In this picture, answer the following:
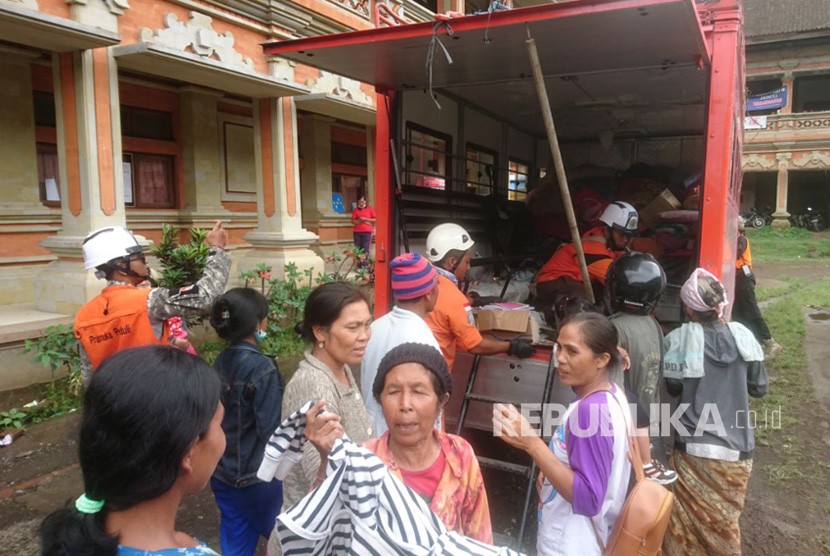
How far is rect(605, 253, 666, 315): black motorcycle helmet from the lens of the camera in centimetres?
267

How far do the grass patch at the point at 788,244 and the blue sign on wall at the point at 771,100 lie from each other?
508 centimetres

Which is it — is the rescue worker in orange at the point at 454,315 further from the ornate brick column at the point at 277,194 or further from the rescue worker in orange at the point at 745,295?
the ornate brick column at the point at 277,194

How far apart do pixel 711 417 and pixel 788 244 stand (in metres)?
21.8

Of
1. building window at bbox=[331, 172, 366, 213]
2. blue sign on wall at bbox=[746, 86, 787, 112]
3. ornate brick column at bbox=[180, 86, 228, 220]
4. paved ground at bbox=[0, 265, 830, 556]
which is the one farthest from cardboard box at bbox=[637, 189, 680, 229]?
blue sign on wall at bbox=[746, 86, 787, 112]

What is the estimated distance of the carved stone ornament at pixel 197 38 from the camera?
6273mm

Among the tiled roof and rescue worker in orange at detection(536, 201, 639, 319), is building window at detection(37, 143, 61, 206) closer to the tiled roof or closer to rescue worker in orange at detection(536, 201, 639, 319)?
rescue worker in orange at detection(536, 201, 639, 319)

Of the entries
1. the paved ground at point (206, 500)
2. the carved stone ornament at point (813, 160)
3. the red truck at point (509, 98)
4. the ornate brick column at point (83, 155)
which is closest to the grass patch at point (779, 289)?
the red truck at point (509, 98)

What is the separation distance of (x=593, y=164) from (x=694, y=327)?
5.01m

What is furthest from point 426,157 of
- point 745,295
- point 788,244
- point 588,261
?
point 788,244

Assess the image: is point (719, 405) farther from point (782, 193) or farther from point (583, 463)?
point (782, 193)

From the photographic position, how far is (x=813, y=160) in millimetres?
22875

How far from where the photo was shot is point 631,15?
8.66ft

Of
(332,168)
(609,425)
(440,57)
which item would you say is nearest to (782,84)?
(332,168)

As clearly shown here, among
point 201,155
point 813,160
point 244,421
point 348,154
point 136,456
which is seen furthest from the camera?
point 813,160
